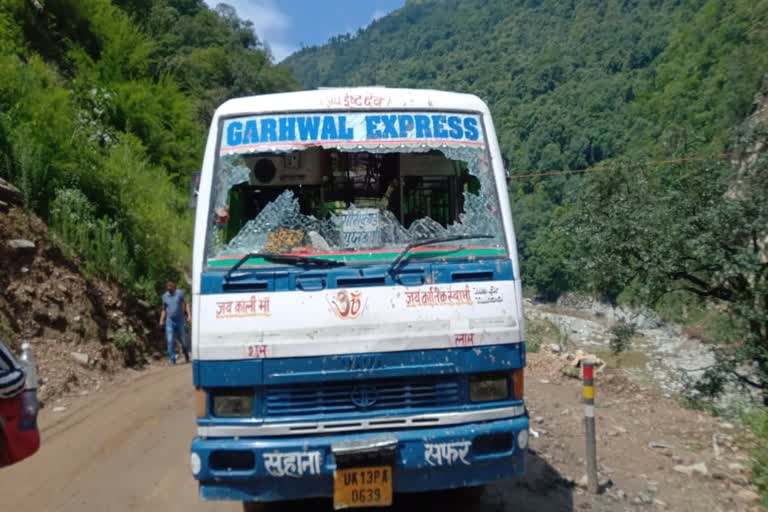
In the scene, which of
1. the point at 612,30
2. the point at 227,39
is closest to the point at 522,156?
the point at 227,39

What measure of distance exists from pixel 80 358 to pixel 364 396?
7.13 meters

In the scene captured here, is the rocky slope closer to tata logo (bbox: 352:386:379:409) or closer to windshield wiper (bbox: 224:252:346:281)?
windshield wiper (bbox: 224:252:346:281)

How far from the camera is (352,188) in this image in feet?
15.9

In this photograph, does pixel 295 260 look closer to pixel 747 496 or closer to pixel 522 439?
pixel 522 439

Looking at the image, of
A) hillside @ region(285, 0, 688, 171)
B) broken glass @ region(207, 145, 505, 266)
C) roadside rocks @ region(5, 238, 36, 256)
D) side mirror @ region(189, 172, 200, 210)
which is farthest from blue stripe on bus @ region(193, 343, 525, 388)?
hillside @ region(285, 0, 688, 171)

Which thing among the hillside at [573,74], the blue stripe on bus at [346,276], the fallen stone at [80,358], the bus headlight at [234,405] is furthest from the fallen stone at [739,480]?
the hillside at [573,74]

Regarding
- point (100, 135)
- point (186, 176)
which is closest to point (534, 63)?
point (186, 176)

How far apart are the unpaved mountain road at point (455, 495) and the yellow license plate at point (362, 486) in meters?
1.11

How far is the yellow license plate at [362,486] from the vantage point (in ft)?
12.4

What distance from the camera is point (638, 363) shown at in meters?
25.0

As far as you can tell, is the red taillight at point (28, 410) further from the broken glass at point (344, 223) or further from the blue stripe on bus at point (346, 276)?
the broken glass at point (344, 223)

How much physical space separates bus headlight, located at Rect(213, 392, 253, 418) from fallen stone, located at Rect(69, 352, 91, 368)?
6668mm

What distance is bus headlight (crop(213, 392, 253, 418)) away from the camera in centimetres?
388

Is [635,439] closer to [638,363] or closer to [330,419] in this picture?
[330,419]
